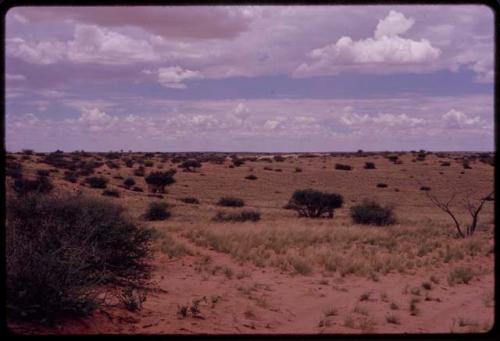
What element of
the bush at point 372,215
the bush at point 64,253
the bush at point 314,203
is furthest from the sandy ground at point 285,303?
the bush at point 314,203

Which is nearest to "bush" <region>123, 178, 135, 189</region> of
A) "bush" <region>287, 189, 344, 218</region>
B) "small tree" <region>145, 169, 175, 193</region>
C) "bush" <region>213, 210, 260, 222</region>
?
"small tree" <region>145, 169, 175, 193</region>

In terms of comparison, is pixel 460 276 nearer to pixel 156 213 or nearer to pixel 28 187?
pixel 28 187

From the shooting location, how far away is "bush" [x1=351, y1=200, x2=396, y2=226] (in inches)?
849

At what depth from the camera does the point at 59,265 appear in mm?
7680

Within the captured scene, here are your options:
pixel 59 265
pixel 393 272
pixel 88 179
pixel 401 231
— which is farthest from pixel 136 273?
pixel 88 179

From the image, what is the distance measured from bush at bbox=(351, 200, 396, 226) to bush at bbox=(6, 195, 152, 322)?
434 inches

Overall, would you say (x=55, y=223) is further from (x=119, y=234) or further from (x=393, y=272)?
(x=393, y=272)

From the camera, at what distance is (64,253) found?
27.2 feet

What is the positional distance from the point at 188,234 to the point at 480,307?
9644 mm

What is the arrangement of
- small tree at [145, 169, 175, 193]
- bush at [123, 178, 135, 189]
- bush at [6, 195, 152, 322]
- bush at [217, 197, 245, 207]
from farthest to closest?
bush at [123, 178, 135, 189]
small tree at [145, 169, 175, 193]
bush at [217, 197, 245, 207]
bush at [6, 195, 152, 322]

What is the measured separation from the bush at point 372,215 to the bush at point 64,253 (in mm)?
11015

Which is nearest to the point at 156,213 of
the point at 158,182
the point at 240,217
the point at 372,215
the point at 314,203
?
the point at 240,217

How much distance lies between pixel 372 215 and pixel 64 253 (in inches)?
605

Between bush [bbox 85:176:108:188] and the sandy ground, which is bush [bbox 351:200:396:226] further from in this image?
bush [bbox 85:176:108:188]
